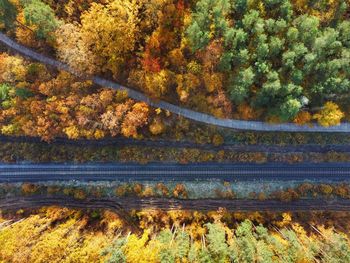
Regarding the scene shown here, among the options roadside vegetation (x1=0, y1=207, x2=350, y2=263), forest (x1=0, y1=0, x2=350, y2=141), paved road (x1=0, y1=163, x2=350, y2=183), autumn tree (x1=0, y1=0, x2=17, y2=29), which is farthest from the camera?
paved road (x1=0, y1=163, x2=350, y2=183)

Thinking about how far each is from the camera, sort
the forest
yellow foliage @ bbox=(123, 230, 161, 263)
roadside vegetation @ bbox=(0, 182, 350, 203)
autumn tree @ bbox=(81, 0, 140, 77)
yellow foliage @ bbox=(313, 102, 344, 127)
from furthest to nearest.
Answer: roadside vegetation @ bbox=(0, 182, 350, 203) < yellow foliage @ bbox=(313, 102, 344, 127) < autumn tree @ bbox=(81, 0, 140, 77) < yellow foliage @ bbox=(123, 230, 161, 263) < the forest

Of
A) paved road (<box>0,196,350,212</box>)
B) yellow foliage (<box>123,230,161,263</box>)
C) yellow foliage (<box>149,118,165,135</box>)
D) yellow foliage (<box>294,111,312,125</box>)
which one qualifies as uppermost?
yellow foliage (<box>294,111,312,125</box>)

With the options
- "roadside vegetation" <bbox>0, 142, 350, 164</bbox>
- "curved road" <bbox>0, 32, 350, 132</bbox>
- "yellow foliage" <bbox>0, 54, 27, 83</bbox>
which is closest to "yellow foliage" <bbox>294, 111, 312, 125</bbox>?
"curved road" <bbox>0, 32, 350, 132</bbox>

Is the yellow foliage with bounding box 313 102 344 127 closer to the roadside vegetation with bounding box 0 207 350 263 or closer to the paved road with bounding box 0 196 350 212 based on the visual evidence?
the paved road with bounding box 0 196 350 212

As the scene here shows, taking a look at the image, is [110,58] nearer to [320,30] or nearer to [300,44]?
[300,44]

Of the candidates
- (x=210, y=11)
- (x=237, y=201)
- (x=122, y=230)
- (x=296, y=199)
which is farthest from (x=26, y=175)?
(x=296, y=199)

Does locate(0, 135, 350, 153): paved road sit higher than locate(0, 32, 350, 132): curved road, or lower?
lower

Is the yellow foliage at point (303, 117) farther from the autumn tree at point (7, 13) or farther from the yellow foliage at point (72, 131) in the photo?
the autumn tree at point (7, 13)

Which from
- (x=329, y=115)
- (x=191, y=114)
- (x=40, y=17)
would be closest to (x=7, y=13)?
(x=40, y=17)

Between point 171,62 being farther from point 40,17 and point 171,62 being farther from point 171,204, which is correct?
point 171,204
